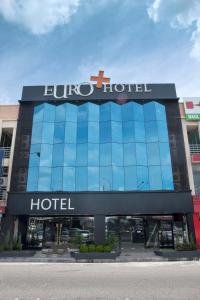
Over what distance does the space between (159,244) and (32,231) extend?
13.0 m

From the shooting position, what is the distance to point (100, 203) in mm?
23578

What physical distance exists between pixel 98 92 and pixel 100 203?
43.0 feet


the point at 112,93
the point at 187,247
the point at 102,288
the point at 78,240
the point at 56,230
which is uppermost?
the point at 112,93

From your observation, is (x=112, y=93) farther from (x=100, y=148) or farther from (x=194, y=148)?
(x=194, y=148)

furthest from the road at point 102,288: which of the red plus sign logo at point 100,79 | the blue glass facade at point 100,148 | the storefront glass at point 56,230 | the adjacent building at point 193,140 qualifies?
the red plus sign logo at point 100,79

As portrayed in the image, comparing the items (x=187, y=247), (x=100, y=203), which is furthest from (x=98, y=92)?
(x=187, y=247)

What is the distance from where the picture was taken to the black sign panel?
23.4 meters

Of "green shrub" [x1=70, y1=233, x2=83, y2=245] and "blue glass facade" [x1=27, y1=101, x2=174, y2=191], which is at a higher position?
"blue glass facade" [x1=27, y1=101, x2=174, y2=191]

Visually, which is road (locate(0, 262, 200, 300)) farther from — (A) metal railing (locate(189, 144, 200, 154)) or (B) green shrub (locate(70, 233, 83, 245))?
(A) metal railing (locate(189, 144, 200, 154))

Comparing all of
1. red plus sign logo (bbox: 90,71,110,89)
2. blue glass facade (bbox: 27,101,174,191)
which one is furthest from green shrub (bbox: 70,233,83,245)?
red plus sign logo (bbox: 90,71,110,89)

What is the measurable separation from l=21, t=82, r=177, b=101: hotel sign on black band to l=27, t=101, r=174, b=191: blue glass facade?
965mm

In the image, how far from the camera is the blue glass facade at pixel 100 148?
24.8m

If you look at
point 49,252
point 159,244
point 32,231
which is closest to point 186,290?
point 49,252

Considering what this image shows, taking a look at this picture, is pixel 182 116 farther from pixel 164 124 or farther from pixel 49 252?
pixel 49 252
